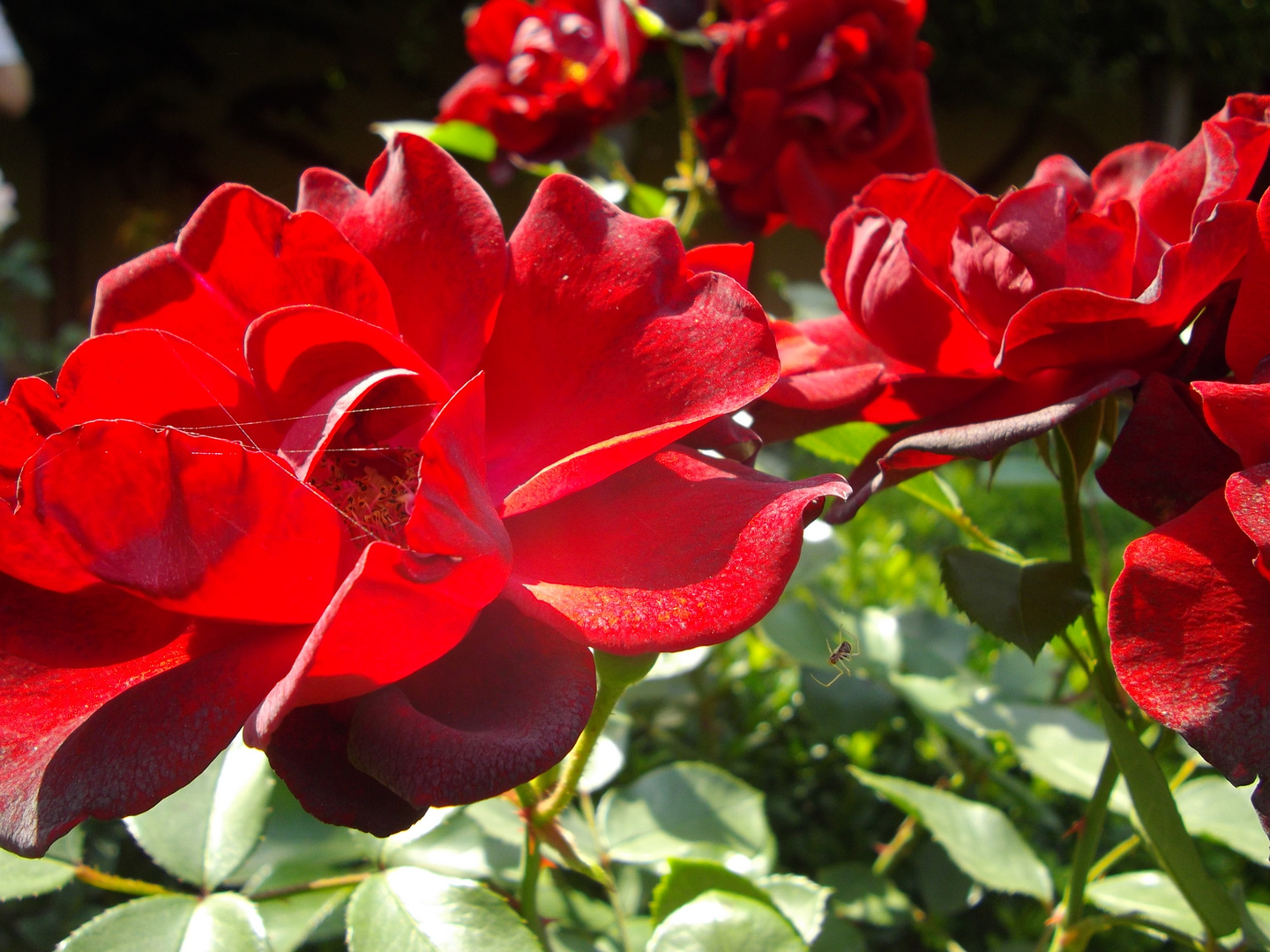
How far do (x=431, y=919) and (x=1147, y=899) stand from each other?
0.49m

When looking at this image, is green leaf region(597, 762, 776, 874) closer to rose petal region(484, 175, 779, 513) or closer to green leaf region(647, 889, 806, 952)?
green leaf region(647, 889, 806, 952)

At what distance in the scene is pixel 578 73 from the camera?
1048 millimetres

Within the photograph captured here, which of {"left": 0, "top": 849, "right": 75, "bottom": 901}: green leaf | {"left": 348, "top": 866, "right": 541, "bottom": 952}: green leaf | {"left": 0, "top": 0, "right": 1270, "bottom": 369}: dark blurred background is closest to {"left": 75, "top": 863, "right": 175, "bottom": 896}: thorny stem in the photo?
{"left": 0, "top": 849, "right": 75, "bottom": 901}: green leaf

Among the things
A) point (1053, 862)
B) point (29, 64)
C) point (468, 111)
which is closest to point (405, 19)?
point (29, 64)

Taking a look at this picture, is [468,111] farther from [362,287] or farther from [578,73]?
[362,287]

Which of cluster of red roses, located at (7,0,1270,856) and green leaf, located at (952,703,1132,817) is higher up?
cluster of red roses, located at (7,0,1270,856)

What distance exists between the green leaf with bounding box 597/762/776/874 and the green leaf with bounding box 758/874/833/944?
7 cm

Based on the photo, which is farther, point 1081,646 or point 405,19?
point 405,19

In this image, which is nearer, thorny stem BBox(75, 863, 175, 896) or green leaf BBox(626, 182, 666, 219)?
thorny stem BBox(75, 863, 175, 896)

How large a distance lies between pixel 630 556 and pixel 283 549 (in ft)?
0.40

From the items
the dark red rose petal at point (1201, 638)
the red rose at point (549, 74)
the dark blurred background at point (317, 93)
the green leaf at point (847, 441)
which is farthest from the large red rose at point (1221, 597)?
the dark blurred background at point (317, 93)

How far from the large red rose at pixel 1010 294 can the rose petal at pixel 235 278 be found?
19cm

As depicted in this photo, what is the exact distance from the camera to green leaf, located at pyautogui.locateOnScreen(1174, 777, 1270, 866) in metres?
0.65

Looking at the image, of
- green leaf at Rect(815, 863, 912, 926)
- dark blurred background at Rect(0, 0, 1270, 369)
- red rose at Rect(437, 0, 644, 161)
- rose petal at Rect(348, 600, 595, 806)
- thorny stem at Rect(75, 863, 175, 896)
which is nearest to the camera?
rose petal at Rect(348, 600, 595, 806)
